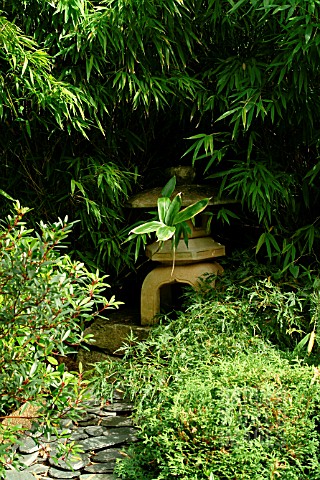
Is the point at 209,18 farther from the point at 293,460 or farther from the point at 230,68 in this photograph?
the point at 293,460

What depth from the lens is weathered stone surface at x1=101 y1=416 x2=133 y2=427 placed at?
3254 mm

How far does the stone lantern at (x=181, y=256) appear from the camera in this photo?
3693 millimetres

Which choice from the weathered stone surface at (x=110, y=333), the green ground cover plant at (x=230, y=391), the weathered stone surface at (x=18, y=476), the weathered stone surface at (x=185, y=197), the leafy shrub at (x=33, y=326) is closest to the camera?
the leafy shrub at (x=33, y=326)

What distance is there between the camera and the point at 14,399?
2.36 meters

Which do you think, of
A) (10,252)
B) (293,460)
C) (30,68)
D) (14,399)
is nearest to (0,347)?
(14,399)

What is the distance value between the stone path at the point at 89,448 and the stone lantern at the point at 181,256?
23.8 inches

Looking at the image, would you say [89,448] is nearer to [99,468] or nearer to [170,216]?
[99,468]

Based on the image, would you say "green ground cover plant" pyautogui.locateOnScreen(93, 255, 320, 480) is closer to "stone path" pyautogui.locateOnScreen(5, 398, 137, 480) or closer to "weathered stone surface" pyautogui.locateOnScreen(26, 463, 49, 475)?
"stone path" pyautogui.locateOnScreen(5, 398, 137, 480)

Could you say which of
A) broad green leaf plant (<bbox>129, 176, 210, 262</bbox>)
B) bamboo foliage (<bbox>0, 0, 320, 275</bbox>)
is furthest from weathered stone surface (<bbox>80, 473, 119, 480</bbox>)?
bamboo foliage (<bbox>0, 0, 320, 275</bbox>)

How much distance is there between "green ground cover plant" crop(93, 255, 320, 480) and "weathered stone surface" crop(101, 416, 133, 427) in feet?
0.50

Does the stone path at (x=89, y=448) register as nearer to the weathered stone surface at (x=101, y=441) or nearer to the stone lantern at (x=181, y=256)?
the weathered stone surface at (x=101, y=441)

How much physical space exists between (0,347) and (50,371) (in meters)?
0.19

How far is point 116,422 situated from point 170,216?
101cm

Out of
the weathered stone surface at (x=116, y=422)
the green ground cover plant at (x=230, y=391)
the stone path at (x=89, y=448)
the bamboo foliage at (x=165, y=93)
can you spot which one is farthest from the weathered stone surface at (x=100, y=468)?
the bamboo foliage at (x=165, y=93)
